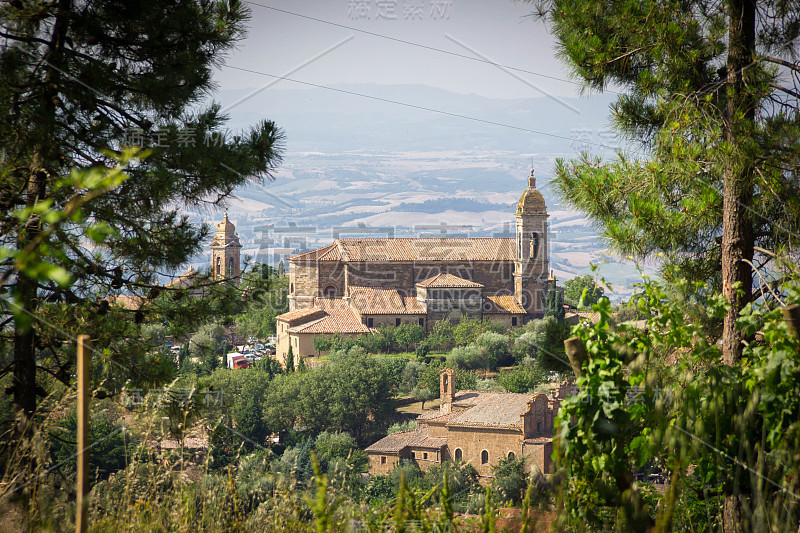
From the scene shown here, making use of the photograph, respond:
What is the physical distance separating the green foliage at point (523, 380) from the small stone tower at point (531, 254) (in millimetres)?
9702

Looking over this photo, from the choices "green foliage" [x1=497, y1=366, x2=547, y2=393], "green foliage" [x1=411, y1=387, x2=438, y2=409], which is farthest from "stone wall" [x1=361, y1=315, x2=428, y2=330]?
"green foliage" [x1=411, y1=387, x2=438, y2=409]

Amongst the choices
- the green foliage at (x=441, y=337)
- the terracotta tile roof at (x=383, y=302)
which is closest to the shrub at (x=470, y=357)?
the green foliage at (x=441, y=337)

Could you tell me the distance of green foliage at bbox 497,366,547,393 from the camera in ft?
100

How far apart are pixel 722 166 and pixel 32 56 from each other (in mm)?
4174

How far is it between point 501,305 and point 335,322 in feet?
33.0

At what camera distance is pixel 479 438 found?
25.6m

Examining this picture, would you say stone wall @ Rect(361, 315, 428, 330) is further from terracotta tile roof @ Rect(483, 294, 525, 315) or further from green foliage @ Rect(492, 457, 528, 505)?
green foliage @ Rect(492, 457, 528, 505)

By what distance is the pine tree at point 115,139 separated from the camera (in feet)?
13.3

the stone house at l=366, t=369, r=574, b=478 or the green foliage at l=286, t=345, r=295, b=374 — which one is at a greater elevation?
the green foliage at l=286, t=345, r=295, b=374

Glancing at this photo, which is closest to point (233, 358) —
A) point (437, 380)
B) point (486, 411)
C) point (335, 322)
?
point (335, 322)

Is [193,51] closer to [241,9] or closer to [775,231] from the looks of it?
[241,9]

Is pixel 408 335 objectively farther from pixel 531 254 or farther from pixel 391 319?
pixel 531 254

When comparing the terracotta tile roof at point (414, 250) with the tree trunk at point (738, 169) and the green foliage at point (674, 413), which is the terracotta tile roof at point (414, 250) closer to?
the tree trunk at point (738, 169)

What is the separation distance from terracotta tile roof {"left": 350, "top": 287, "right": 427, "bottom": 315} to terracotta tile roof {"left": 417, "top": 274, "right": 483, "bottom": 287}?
45.5 inches
